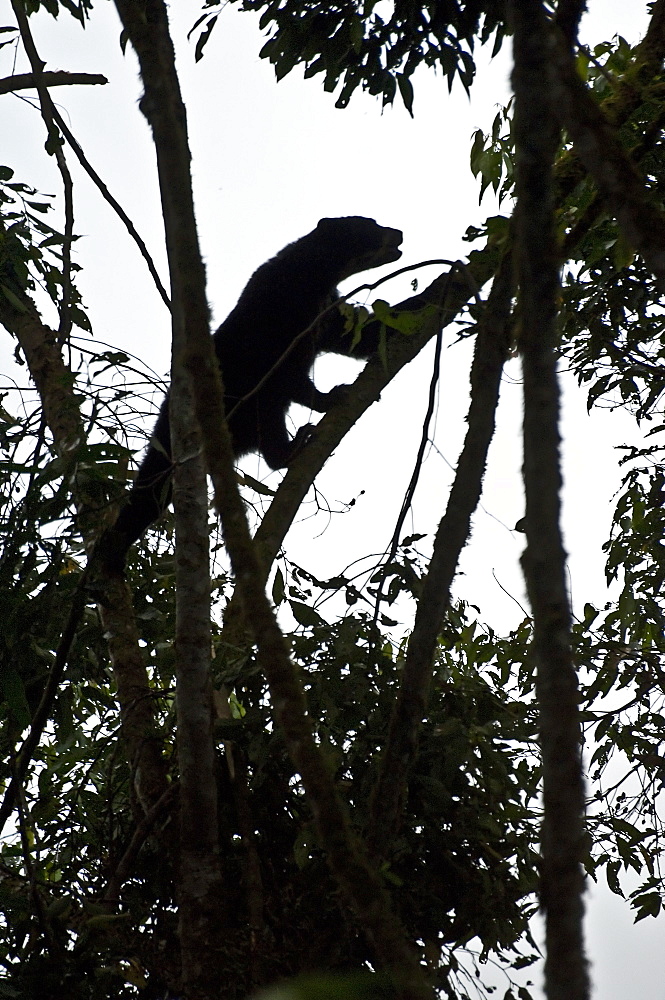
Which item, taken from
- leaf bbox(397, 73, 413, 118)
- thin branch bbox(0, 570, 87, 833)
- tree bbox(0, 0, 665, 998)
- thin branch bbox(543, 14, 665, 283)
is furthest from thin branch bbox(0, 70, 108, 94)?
thin branch bbox(543, 14, 665, 283)

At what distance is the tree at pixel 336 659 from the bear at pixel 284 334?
3.99 ft

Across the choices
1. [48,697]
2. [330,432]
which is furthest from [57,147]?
[48,697]

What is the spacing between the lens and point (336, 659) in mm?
1927

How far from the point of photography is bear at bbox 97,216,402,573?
13.4ft

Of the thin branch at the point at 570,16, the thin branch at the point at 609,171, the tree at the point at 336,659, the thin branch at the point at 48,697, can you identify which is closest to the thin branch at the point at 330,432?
the tree at the point at 336,659

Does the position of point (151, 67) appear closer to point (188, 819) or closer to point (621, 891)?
point (188, 819)

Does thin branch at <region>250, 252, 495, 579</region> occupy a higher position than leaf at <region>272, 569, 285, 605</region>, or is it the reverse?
thin branch at <region>250, 252, 495, 579</region>

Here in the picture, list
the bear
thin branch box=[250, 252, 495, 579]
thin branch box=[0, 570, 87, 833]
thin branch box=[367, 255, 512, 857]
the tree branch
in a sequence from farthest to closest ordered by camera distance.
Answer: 1. the bear
2. thin branch box=[250, 252, 495, 579]
3. thin branch box=[0, 570, 87, 833]
4. thin branch box=[367, 255, 512, 857]
5. the tree branch

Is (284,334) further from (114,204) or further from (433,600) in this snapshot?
(433,600)

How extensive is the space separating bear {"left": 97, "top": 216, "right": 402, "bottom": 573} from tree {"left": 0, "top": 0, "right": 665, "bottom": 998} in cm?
122

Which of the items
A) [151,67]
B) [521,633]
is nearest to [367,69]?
[151,67]

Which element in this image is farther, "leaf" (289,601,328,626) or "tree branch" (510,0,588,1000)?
"leaf" (289,601,328,626)

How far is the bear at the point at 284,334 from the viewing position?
4.07m

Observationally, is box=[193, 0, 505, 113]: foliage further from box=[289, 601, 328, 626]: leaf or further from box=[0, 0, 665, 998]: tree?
box=[289, 601, 328, 626]: leaf
